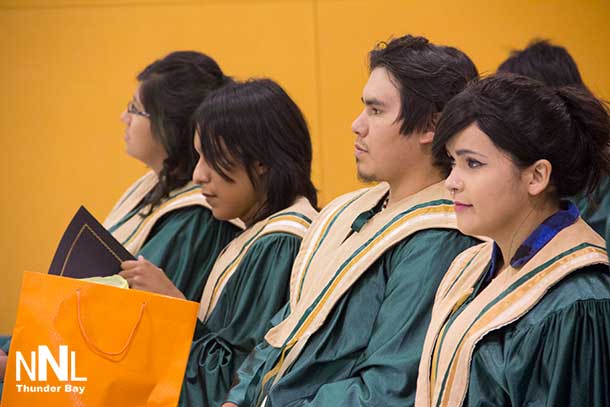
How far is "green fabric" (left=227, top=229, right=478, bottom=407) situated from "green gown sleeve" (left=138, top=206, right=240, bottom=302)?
72cm

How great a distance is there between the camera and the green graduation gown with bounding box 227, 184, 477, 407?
2260 millimetres

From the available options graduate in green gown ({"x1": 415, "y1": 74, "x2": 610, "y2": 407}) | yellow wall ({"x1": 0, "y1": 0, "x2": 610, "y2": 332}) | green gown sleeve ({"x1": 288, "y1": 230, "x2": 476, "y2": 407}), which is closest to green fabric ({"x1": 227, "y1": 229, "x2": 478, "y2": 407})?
green gown sleeve ({"x1": 288, "y1": 230, "x2": 476, "y2": 407})

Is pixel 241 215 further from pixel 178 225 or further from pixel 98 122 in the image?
pixel 98 122

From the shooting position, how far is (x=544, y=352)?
1877 mm

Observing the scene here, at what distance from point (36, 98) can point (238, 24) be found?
0.93m

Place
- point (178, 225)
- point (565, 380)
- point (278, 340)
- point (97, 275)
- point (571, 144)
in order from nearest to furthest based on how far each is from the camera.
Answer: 1. point (565, 380)
2. point (571, 144)
3. point (278, 340)
4. point (97, 275)
5. point (178, 225)

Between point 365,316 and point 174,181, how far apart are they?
1123 millimetres

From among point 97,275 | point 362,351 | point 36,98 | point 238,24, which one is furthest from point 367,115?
point 36,98

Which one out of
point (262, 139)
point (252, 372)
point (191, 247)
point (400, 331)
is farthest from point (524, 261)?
point (191, 247)

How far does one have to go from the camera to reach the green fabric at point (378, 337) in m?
2.24

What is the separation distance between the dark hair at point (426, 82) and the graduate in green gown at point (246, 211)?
1.71 feet

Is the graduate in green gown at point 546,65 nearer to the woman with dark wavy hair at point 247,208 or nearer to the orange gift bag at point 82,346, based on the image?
the woman with dark wavy hair at point 247,208

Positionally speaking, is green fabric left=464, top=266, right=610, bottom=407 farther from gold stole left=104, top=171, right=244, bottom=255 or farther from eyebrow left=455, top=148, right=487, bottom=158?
gold stole left=104, top=171, right=244, bottom=255

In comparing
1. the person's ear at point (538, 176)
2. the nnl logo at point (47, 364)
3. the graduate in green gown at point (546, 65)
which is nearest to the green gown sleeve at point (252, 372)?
the nnl logo at point (47, 364)
